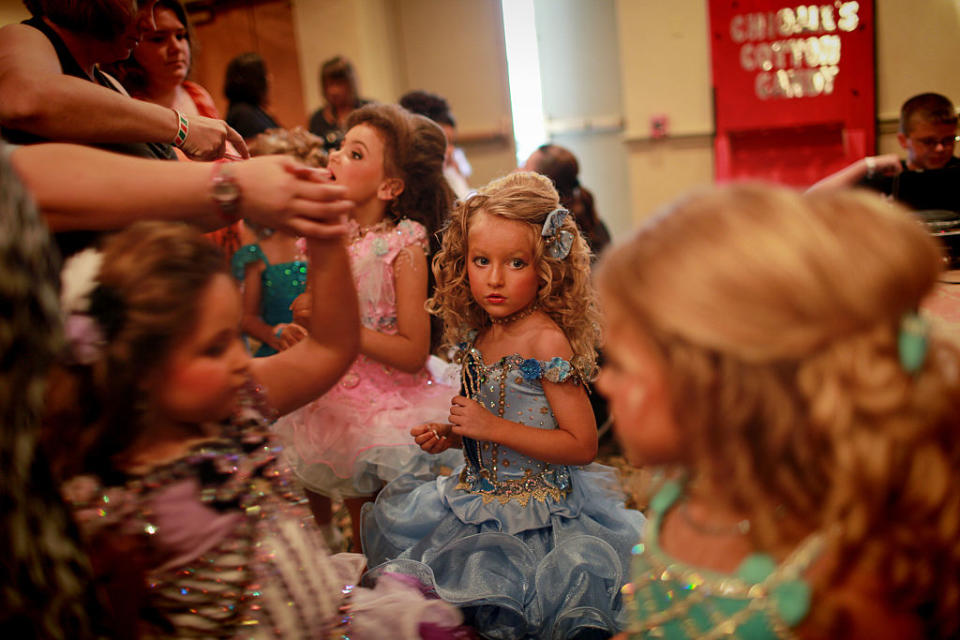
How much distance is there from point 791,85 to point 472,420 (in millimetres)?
Result: 3715

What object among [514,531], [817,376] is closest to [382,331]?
[514,531]

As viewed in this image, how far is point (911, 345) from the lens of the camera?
2.31 feet

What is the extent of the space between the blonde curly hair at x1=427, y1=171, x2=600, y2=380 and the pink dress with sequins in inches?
12.6

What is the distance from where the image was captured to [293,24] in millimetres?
5129

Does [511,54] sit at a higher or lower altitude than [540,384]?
higher

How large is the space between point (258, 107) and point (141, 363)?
302cm

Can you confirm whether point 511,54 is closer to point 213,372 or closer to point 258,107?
point 258,107

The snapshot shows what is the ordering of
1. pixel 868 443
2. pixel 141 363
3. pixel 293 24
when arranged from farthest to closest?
pixel 293 24, pixel 141 363, pixel 868 443

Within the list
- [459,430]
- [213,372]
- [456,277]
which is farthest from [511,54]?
[213,372]

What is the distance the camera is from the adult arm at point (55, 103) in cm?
121

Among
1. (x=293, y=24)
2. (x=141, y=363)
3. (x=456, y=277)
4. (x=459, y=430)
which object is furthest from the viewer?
(x=293, y=24)

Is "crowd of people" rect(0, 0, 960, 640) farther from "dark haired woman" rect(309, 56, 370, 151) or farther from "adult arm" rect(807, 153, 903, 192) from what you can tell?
"dark haired woman" rect(309, 56, 370, 151)

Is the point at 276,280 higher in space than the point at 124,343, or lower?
lower

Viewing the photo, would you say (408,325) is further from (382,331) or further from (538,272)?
(538,272)
